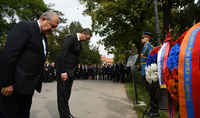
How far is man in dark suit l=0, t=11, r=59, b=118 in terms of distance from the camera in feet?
6.07

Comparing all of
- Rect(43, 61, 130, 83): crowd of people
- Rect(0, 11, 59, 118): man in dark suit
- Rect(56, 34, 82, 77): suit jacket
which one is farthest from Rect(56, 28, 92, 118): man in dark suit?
Rect(43, 61, 130, 83): crowd of people

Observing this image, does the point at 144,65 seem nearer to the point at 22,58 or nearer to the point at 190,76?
the point at 190,76

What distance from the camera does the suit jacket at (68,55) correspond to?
10.8 ft

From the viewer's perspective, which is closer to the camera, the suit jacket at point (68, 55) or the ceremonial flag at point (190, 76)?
the ceremonial flag at point (190, 76)

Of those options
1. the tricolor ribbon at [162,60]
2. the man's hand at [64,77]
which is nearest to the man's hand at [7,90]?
the man's hand at [64,77]

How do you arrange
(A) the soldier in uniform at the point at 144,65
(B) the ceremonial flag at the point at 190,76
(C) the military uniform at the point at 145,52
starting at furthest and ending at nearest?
(C) the military uniform at the point at 145,52, (A) the soldier in uniform at the point at 144,65, (B) the ceremonial flag at the point at 190,76

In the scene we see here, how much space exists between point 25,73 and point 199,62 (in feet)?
7.30

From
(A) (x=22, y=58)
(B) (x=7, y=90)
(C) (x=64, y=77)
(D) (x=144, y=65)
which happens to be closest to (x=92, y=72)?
(D) (x=144, y=65)

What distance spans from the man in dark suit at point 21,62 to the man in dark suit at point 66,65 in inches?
40.8

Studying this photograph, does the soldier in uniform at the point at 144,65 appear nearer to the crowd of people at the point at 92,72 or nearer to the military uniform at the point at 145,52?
the military uniform at the point at 145,52

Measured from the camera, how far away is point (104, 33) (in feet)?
55.7

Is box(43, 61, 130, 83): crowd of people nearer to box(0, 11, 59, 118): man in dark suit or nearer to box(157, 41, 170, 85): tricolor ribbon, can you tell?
box(157, 41, 170, 85): tricolor ribbon

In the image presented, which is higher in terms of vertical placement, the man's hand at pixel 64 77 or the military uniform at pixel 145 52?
the military uniform at pixel 145 52

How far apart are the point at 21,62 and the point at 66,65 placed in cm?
148
